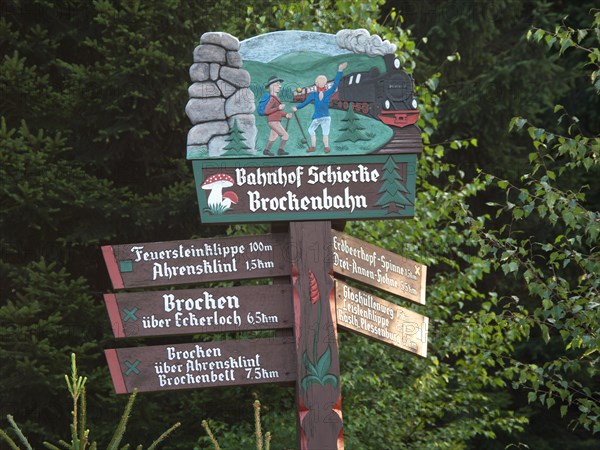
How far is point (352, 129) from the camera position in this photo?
6.29 metres

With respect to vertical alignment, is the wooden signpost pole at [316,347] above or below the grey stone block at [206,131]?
below

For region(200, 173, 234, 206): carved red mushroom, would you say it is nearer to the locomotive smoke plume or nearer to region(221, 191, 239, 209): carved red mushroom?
region(221, 191, 239, 209): carved red mushroom

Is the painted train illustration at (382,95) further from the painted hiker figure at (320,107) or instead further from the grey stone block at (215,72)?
the grey stone block at (215,72)

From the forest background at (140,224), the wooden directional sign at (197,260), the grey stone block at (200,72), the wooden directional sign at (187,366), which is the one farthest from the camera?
the forest background at (140,224)

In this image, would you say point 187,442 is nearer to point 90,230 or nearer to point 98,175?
point 90,230

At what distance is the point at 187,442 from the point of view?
10320 millimetres

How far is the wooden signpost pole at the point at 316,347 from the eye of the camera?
20.0 feet

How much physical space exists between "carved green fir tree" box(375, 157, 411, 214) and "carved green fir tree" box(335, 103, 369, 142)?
234 millimetres

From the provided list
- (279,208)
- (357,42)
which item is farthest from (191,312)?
(357,42)

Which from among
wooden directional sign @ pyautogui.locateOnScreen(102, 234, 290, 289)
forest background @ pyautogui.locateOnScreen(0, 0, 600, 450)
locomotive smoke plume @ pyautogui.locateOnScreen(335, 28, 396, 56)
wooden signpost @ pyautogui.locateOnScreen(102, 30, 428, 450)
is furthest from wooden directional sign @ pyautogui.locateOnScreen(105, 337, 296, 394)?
forest background @ pyautogui.locateOnScreen(0, 0, 600, 450)

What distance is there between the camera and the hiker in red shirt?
244 inches

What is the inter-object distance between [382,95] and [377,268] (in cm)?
108

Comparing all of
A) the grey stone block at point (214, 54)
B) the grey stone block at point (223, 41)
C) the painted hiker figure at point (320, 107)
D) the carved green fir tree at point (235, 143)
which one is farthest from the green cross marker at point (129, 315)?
the grey stone block at point (223, 41)

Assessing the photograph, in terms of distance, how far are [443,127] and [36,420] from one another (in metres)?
6.97
